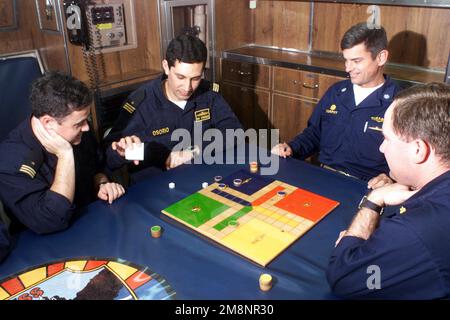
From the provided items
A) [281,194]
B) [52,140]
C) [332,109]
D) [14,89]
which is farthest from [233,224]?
[14,89]

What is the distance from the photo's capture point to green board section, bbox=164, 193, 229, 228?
1522mm

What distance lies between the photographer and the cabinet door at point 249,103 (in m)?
3.88

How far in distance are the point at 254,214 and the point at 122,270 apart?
1.76 feet

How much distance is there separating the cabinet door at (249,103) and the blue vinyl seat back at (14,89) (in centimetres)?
194

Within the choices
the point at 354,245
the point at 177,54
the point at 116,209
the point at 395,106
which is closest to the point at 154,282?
the point at 116,209

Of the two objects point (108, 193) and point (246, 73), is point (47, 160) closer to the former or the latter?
point (108, 193)

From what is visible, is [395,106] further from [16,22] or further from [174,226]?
[16,22]

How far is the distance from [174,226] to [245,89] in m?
2.64

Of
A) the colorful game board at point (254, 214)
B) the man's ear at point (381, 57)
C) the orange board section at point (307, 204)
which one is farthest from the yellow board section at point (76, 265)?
the man's ear at point (381, 57)

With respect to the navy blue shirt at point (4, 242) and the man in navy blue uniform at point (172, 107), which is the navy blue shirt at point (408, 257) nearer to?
the navy blue shirt at point (4, 242)

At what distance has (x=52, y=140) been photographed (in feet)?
5.22

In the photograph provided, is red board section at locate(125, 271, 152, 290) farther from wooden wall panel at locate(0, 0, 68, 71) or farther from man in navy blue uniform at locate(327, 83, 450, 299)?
wooden wall panel at locate(0, 0, 68, 71)

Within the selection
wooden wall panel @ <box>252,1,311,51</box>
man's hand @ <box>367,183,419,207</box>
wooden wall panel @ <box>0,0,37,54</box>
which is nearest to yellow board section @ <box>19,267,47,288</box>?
man's hand @ <box>367,183,419,207</box>

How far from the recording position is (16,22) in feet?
9.49
